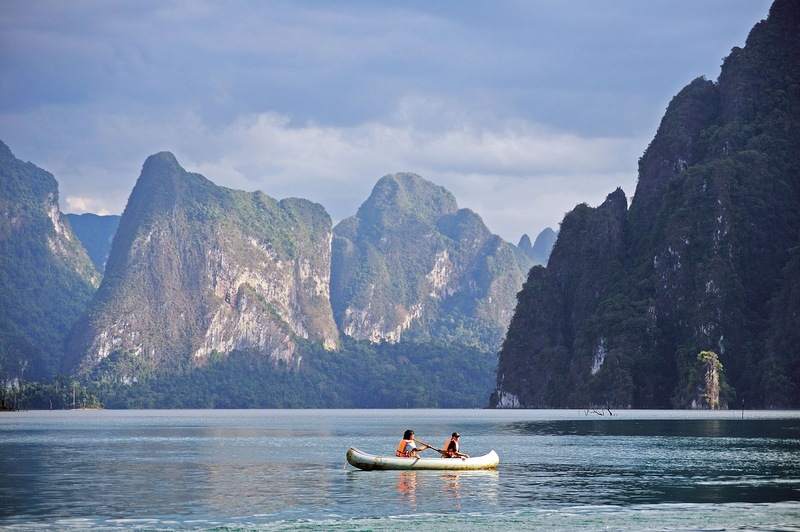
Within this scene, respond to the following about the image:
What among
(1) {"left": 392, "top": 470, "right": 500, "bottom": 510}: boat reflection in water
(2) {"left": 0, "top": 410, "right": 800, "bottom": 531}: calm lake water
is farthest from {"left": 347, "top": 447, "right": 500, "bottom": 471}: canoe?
(2) {"left": 0, "top": 410, "right": 800, "bottom": 531}: calm lake water

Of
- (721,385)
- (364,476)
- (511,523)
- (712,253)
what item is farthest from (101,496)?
(712,253)

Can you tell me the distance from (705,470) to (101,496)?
29.2 m

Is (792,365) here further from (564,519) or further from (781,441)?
(564,519)

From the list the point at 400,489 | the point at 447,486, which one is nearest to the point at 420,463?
the point at 447,486

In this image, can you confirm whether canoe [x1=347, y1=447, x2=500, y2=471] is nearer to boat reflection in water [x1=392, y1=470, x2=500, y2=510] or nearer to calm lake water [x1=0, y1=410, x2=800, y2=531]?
boat reflection in water [x1=392, y1=470, x2=500, y2=510]

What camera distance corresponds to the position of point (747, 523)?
35.9 meters

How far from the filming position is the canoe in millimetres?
54969

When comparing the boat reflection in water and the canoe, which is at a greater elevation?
the canoe

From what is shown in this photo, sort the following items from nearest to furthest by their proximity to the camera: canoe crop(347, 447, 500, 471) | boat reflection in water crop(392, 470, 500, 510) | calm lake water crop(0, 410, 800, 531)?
calm lake water crop(0, 410, 800, 531) < boat reflection in water crop(392, 470, 500, 510) < canoe crop(347, 447, 500, 471)

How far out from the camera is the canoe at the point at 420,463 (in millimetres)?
54969

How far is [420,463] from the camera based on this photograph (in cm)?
5500

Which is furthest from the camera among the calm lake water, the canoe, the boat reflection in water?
the canoe

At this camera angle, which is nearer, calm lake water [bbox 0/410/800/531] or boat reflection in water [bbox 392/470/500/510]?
calm lake water [bbox 0/410/800/531]

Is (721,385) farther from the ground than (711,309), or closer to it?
closer to it
